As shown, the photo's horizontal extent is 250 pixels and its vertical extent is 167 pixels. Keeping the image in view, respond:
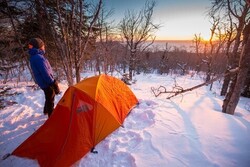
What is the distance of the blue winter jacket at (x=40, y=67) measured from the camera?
3.47 meters

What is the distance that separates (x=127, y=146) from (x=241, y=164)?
1.83m

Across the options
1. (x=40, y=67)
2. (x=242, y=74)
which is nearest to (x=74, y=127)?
(x=40, y=67)

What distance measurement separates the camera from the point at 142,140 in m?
3.05

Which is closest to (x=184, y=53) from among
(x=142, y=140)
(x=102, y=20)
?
(x=102, y=20)

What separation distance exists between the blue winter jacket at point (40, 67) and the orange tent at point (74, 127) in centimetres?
66

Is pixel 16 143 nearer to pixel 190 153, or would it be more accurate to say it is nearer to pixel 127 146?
pixel 127 146

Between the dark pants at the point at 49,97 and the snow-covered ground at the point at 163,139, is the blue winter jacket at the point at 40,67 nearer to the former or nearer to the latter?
the dark pants at the point at 49,97

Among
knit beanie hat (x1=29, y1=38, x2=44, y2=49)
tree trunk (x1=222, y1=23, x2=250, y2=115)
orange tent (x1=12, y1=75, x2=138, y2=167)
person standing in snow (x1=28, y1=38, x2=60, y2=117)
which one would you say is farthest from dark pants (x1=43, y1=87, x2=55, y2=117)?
tree trunk (x1=222, y1=23, x2=250, y2=115)

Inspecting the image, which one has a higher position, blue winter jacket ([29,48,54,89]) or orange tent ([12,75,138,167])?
blue winter jacket ([29,48,54,89])

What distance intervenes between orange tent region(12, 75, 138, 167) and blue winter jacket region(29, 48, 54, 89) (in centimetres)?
66

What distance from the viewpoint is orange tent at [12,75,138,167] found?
9.41 feet

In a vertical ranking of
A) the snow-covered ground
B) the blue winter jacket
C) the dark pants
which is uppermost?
the blue winter jacket

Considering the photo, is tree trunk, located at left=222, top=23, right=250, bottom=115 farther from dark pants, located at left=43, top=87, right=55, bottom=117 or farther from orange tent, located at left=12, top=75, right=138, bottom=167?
dark pants, located at left=43, top=87, right=55, bottom=117

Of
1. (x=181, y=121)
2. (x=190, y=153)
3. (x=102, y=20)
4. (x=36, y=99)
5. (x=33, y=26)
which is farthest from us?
(x=102, y=20)
